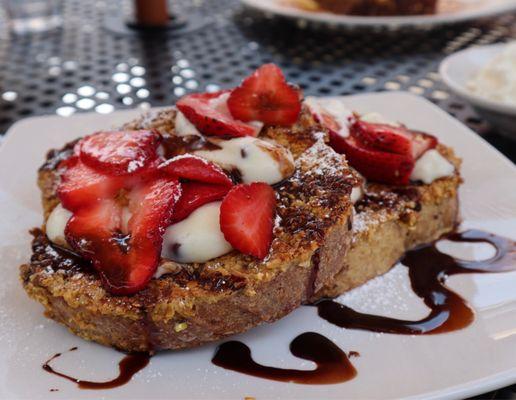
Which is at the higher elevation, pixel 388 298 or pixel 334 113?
pixel 334 113

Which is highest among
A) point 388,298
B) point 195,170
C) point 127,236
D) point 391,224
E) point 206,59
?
point 195,170

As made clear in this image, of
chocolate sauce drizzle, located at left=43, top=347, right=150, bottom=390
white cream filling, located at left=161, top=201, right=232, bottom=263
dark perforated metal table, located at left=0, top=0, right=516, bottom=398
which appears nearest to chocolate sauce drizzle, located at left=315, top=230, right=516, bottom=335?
white cream filling, located at left=161, top=201, right=232, bottom=263

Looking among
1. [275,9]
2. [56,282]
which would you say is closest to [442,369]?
[56,282]

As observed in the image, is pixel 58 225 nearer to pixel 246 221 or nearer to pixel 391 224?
pixel 246 221

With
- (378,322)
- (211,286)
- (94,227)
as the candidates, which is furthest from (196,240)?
(378,322)

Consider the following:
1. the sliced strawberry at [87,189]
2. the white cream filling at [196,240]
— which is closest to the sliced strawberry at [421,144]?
the white cream filling at [196,240]

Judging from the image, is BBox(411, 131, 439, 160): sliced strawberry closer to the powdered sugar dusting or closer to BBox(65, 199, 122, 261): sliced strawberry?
the powdered sugar dusting

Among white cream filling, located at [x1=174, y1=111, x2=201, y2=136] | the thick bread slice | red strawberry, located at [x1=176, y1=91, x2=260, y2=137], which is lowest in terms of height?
the thick bread slice
